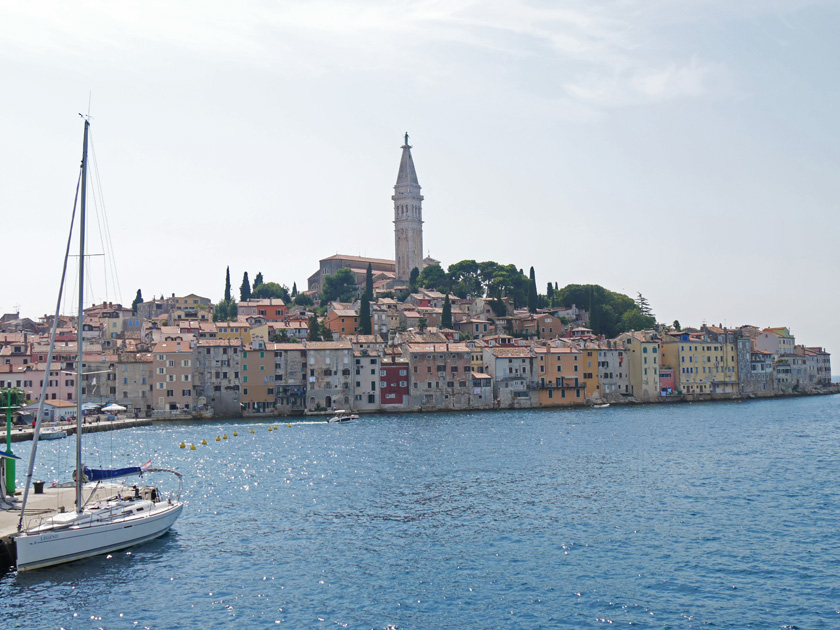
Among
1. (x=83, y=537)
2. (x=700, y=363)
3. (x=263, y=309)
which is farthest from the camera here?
(x=263, y=309)

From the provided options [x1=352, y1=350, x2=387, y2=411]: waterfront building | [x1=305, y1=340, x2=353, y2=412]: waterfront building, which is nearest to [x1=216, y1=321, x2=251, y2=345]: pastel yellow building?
[x1=305, y1=340, x2=353, y2=412]: waterfront building

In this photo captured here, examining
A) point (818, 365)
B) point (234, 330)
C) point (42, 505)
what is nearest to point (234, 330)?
point (234, 330)

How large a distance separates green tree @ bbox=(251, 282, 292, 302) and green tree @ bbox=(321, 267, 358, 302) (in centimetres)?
583

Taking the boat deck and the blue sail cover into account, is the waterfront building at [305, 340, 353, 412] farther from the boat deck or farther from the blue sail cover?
the boat deck

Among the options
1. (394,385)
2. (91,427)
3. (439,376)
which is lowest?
(91,427)

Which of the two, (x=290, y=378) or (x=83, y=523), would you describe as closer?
(x=83, y=523)

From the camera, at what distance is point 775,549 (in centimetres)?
2530

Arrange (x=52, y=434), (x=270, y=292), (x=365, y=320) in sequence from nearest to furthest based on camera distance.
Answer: (x=52, y=434) → (x=365, y=320) → (x=270, y=292)

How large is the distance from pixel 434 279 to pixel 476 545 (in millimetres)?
102320

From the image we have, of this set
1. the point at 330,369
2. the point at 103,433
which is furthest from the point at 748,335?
the point at 103,433

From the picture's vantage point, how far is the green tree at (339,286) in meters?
126

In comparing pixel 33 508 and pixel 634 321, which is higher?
pixel 634 321

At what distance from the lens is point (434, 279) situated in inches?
5034

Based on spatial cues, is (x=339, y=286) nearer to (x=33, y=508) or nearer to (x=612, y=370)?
(x=612, y=370)
